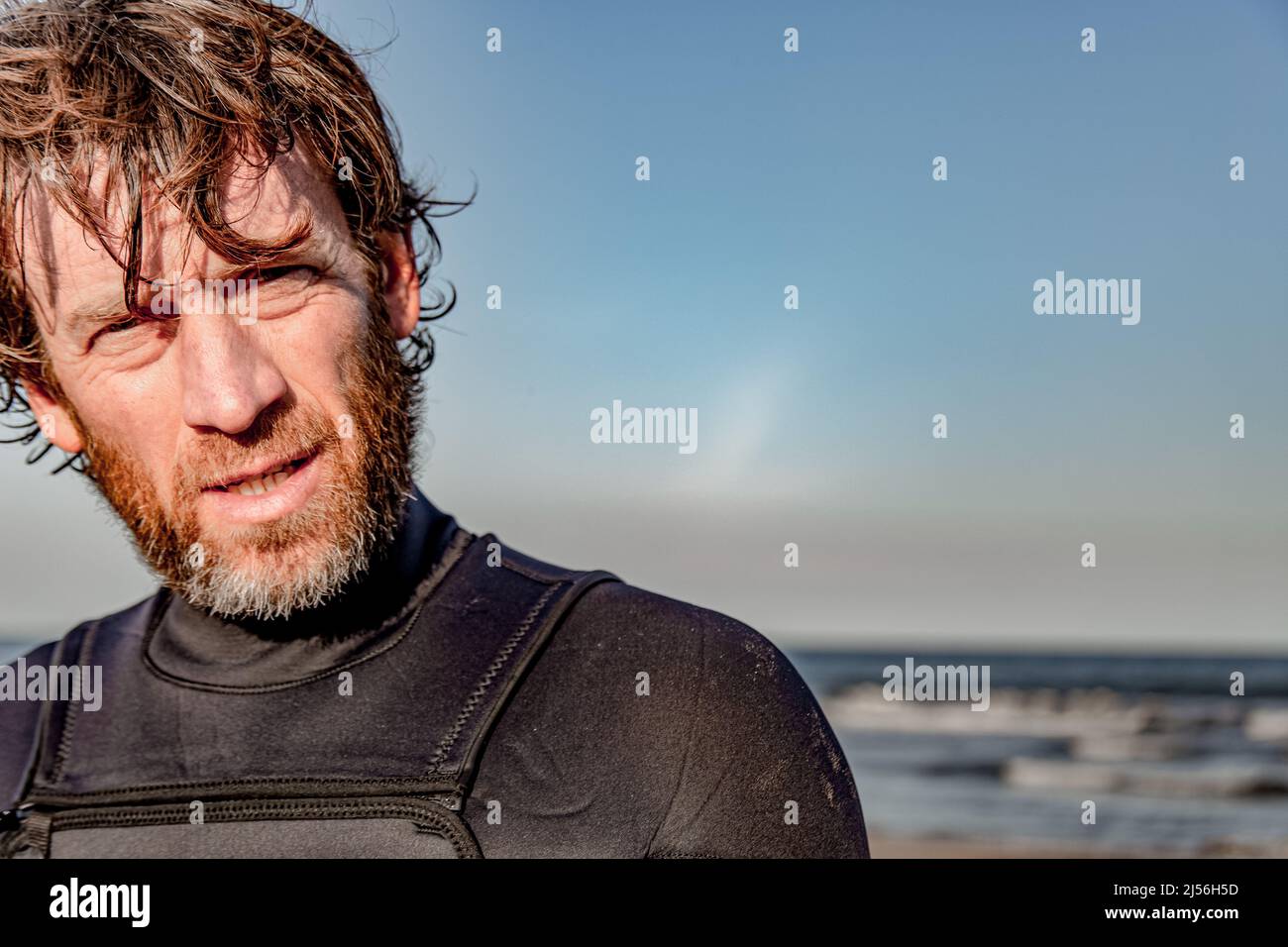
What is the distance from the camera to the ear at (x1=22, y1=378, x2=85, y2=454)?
7.83ft

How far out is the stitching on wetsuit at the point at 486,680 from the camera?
2.00m

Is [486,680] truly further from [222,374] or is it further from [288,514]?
[222,374]

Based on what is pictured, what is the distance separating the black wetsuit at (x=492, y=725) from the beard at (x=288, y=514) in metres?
0.12

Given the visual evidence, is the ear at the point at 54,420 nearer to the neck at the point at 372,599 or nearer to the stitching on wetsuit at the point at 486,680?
the neck at the point at 372,599

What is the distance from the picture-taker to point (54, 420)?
241 centimetres

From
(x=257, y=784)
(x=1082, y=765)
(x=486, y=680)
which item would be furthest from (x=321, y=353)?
(x=1082, y=765)

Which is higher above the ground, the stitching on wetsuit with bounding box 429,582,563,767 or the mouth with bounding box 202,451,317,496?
the mouth with bounding box 202,451,317,496

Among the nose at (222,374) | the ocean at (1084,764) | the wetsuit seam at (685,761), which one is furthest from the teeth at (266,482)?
the ocean at (1084,764)

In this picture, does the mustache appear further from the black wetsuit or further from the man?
the black wetsuit

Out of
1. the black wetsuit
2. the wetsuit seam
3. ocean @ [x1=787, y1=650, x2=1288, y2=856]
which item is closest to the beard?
the black wetsuit

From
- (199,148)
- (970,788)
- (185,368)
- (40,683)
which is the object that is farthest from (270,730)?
(970,788)

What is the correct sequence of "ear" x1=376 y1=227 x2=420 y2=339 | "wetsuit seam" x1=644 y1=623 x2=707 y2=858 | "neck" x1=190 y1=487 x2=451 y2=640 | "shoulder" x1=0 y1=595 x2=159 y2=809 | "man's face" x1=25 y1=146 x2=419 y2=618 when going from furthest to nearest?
"ear" x1=376 y1=227 x2=420 y2=339
"neck" x1=190 y1=487 x2=451 y2=640
"shoulder" x1=0 y1=595 x2=159 y2=809
"man's face" x1=25 y1=146 x2=419 y2=618
"wetsuit seam" x1=644 y1=623 x2=707 y2=858
